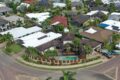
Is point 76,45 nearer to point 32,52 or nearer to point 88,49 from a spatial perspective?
point 88,49

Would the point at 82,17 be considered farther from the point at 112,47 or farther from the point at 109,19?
the point at 112,47

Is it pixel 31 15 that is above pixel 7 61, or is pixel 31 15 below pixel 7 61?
above

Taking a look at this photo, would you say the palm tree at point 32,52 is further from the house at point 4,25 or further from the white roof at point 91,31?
the house at point 4,25


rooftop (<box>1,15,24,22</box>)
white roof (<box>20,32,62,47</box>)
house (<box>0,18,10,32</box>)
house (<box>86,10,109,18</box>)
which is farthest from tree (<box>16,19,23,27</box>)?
house (<box>86,10,109,18</box>)

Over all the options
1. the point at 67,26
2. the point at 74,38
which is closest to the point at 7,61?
the point at 74,38


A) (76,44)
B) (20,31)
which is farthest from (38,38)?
(76,44)

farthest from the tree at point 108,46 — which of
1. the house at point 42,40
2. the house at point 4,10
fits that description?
the house at point 4,10
